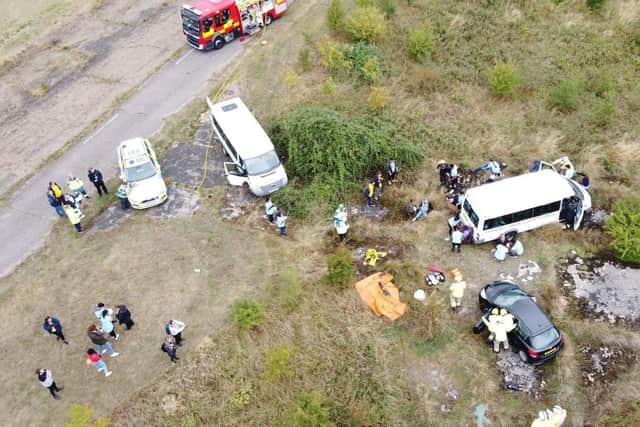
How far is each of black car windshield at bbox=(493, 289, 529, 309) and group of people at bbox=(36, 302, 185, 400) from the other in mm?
9318

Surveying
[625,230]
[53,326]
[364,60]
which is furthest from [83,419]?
[364,60]

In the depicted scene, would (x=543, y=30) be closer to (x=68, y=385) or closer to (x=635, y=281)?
(x=635, y=281)

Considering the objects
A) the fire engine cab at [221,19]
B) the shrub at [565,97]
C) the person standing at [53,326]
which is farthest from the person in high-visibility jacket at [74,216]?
the shrub at [565,97]

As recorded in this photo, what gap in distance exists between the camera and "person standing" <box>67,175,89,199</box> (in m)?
20.5

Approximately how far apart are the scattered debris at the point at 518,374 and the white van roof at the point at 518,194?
4545 mm

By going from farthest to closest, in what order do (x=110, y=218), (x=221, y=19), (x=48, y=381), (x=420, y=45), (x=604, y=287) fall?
(x=221, y=19) < (x=420, y=45) < (x=110, y=218) < (x=604, y=287) < (x=48, y=381)

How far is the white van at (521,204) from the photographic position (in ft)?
58.0

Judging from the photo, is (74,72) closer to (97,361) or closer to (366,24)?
(366,24)

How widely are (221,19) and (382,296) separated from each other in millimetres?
17780

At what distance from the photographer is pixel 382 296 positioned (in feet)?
54.7

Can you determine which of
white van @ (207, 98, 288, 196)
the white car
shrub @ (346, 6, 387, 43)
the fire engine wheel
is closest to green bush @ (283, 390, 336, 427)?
white van @ (207, 98, 288, 196)

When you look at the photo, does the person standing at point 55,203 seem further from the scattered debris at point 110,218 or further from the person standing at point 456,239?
the person standing at point 456,239

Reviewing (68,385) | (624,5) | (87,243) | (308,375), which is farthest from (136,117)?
(624,5)

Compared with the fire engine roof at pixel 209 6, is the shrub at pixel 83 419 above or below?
below
